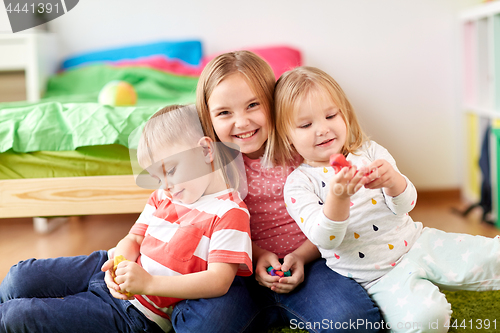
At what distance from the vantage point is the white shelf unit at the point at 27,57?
1.91 m

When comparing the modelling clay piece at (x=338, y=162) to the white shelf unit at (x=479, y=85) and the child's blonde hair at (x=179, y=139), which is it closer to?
the child's blonde hair at (x=179, y=139)

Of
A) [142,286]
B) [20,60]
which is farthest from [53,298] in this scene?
[20,60]

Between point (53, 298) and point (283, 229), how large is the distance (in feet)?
1.44

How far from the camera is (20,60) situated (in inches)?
76.1

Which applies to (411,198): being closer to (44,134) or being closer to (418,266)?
(418,266)

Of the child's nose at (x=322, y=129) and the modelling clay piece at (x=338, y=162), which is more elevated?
the child's nose at (x=322, y=129)

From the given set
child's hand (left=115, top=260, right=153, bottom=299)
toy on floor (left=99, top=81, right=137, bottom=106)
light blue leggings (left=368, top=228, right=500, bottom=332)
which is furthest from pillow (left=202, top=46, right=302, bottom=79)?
child's hand (left=115, top=260, right=153, bottom=299)

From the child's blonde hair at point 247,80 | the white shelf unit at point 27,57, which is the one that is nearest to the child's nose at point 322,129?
the child's blonde hair at point 247,80

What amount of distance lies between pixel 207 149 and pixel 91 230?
1.07 m

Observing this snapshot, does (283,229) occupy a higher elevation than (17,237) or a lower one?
higher

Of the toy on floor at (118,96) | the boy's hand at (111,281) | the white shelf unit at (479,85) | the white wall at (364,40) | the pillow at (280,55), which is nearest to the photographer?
the boy's hand at (111,281)

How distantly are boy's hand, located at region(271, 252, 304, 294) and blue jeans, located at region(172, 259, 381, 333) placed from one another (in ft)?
0.07

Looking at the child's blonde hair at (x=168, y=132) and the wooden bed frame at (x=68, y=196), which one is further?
the wooden bed frame at (x=68, y=196)

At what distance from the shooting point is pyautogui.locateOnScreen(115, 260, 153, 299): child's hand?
27.0 inches
